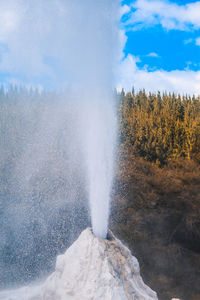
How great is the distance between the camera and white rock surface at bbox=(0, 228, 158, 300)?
4184 millimetres

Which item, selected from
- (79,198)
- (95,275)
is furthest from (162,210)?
(95,275)

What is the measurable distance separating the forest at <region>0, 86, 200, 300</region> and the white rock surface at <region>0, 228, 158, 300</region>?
307 inches

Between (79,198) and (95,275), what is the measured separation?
9.28 metres

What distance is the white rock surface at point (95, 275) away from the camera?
4.18 m

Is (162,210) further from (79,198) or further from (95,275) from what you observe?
(95,275)

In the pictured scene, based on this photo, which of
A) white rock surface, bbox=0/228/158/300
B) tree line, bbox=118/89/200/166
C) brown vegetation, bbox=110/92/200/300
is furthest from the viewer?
tree line, bbox=118/89/200/166

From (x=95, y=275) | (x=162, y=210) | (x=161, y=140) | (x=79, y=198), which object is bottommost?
(x=162, y=210)

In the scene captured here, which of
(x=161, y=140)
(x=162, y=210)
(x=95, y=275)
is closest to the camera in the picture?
(x=95, y=275)

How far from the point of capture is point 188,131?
17.7 m

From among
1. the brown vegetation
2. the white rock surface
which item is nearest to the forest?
the brown vegetation

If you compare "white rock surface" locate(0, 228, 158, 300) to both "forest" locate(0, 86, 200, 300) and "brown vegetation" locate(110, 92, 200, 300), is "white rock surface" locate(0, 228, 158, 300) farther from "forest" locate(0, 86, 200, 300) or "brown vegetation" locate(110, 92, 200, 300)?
"brown vegetation" locate(110, 92, 200, 300)

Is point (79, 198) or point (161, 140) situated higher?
point (161, 140)

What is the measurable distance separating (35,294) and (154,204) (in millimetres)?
9789

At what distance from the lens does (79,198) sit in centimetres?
1348
